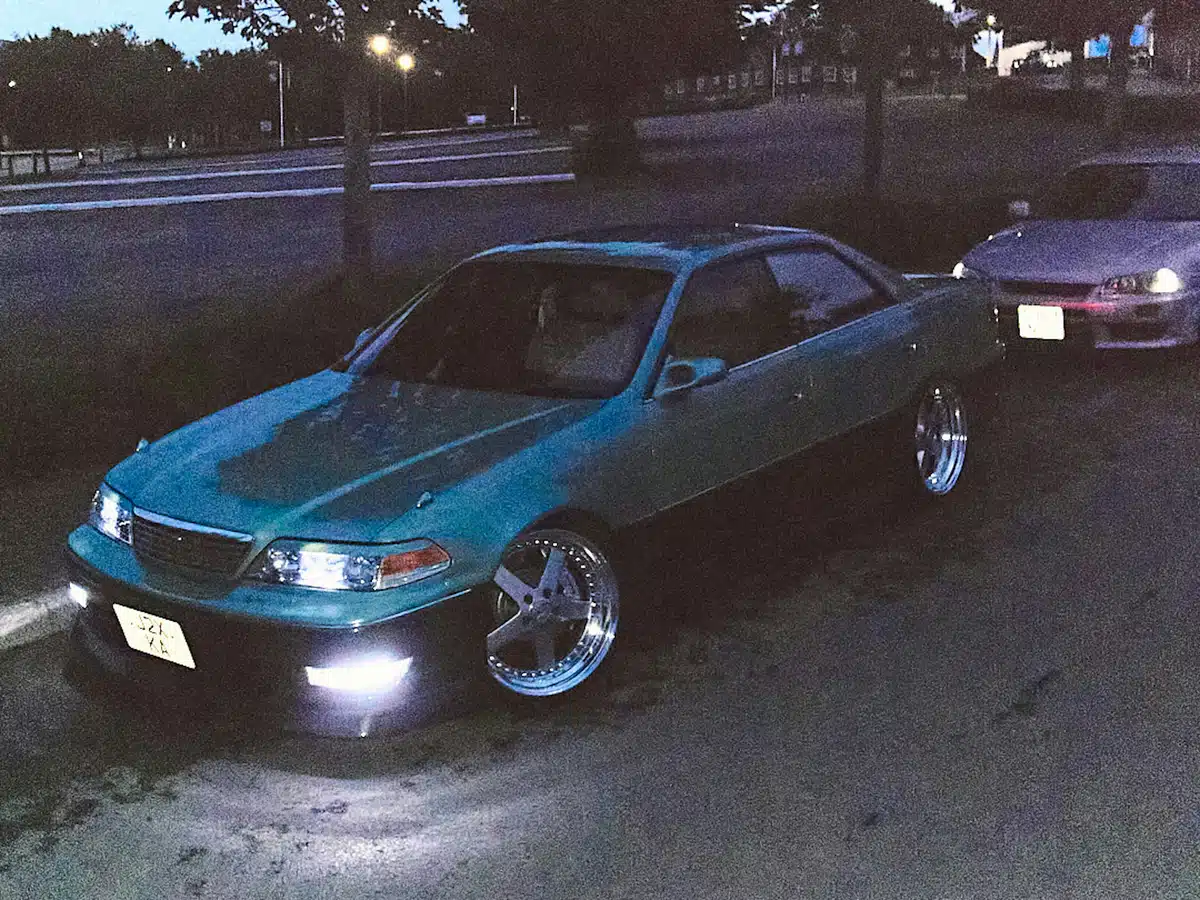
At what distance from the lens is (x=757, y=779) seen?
393 cm

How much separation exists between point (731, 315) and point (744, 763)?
1.95 m

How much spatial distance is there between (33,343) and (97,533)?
746cm

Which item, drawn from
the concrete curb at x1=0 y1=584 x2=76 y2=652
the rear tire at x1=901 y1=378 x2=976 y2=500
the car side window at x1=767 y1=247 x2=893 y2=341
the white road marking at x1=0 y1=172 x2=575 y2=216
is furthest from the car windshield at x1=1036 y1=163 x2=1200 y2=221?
the white road marking at x1=0 y1=172 x2=575 y2=216

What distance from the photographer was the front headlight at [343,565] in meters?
3.88

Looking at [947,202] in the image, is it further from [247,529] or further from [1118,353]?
[247,529]

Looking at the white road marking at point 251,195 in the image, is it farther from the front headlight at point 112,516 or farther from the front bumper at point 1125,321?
the front headlight at point 112,516

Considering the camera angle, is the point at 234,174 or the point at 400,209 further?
the point at 234,174

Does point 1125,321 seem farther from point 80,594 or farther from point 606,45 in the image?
point 606,45

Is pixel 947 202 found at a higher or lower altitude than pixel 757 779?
higher

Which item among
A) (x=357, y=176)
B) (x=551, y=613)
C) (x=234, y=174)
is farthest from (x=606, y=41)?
(x=551, y=613)

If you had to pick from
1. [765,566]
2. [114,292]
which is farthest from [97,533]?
[114,292]

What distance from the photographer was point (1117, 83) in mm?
19719

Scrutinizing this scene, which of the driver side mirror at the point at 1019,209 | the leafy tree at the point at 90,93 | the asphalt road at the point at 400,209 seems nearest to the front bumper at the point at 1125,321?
the driver side mirror at the point at 1019,209

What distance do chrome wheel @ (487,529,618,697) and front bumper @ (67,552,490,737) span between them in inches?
8.2
